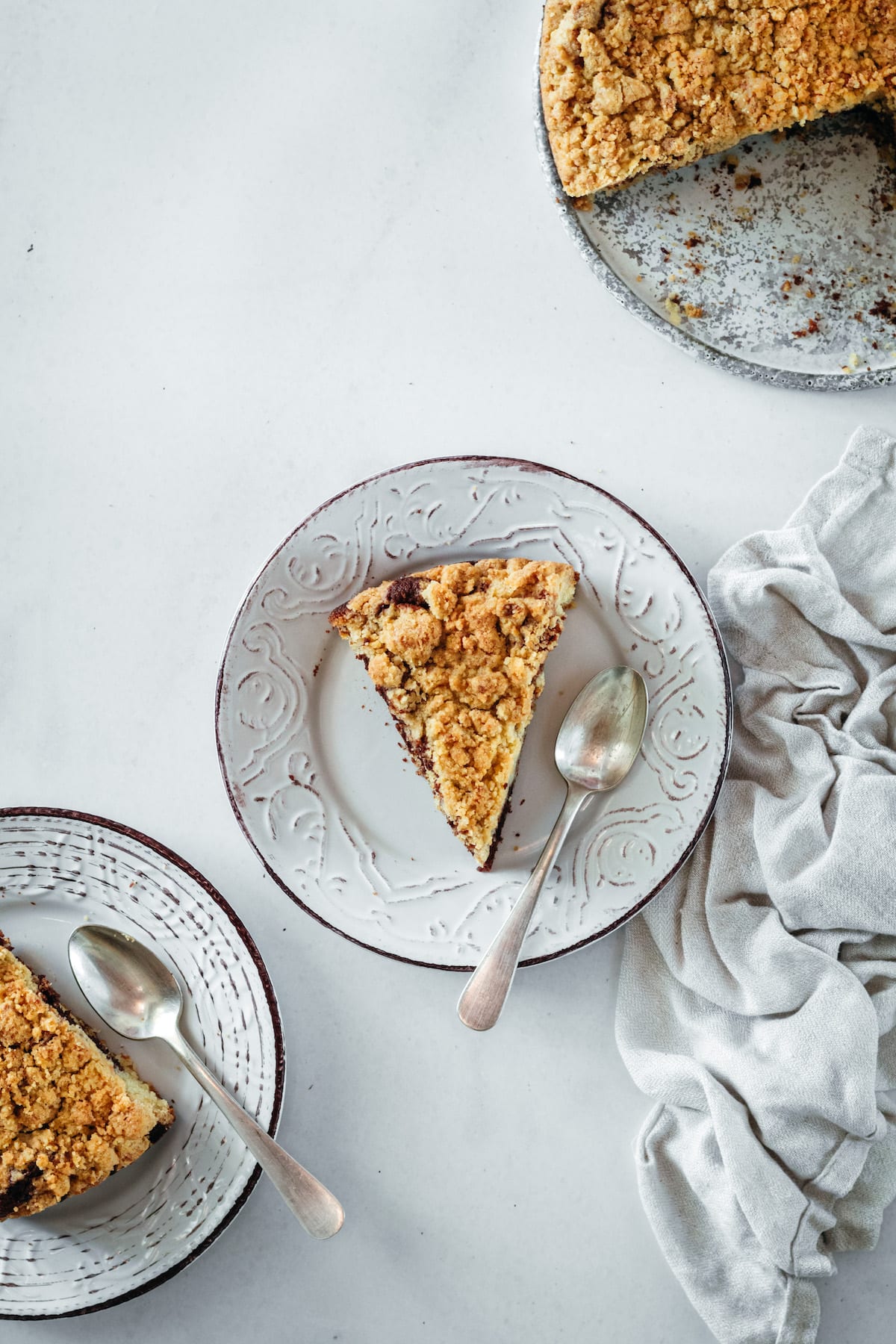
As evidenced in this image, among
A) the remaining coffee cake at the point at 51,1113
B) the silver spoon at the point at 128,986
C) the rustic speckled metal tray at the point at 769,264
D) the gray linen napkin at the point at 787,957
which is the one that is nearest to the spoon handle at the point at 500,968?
the gray linen napkin at the point at 787,957

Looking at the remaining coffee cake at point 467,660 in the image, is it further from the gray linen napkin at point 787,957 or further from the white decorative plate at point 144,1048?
the white decorative plate at point 144,1048

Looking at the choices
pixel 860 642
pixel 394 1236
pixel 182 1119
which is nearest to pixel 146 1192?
pixel 182 1119

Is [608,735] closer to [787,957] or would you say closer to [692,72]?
[787,957]

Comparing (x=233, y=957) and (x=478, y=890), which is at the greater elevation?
(x=233, y=957)

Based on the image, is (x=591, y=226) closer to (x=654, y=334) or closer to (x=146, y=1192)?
(x=654, y=334)

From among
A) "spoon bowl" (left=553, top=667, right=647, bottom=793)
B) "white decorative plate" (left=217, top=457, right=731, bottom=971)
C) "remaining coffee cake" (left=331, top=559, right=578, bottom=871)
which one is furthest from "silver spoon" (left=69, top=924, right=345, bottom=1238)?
"spoon bowl" (left=553, top=667, right=647, bottom=793)

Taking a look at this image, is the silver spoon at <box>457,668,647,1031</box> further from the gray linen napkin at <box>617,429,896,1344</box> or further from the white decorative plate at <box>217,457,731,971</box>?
the gray linen napkin at <box>617,429,896,1344</box>
